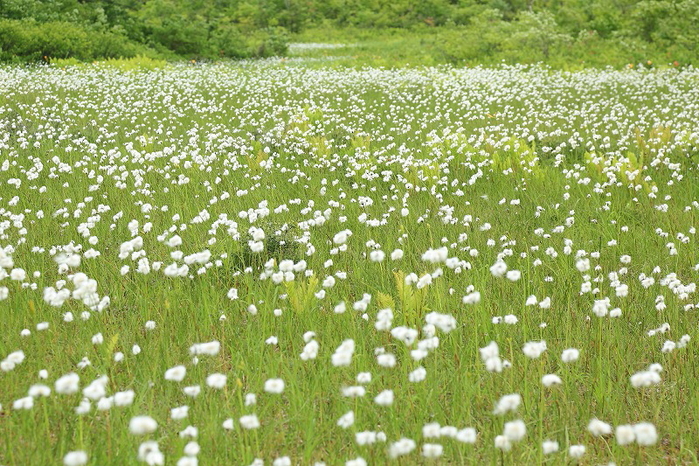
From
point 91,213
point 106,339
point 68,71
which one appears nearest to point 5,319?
point 106,339

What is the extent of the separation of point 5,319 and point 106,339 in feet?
2.62

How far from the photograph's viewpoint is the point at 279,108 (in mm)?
13367

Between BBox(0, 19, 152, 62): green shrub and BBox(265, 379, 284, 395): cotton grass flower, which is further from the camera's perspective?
BBox(0, 19, 152, 62): green shrub

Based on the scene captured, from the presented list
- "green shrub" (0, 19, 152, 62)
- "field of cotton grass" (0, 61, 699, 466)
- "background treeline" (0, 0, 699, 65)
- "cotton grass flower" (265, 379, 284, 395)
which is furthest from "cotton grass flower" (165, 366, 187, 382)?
"green shrub" (0, 19, 152, 62)

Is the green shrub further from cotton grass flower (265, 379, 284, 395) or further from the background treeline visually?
cotton grass flower (265, 379, 284, 395)

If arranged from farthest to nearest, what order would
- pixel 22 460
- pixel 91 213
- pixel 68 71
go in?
pixel 68 71 → pixel 91 213 → pixel 22 460

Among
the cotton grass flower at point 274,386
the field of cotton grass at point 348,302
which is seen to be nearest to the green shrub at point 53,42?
the field of cotton grass at point 348,302

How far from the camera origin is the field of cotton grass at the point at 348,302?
279 cm

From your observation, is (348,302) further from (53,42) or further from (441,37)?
(441,37)

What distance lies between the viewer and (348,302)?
4.12 meters

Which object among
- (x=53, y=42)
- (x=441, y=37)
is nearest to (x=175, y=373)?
(x=53, y=42)

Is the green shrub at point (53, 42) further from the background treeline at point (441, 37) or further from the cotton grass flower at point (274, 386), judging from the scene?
the cotton grass flower at point (274, 386)

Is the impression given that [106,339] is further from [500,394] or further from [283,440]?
[500,394]

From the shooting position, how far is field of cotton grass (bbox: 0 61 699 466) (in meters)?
2.79
